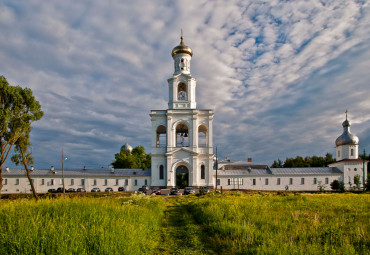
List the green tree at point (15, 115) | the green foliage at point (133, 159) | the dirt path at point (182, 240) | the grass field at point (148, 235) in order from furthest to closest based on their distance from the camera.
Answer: the green foliage at point (133, 159)
the green tree at point (15, 115)
the dirt path at point (182, 240)
the grass field at point (148, 235)

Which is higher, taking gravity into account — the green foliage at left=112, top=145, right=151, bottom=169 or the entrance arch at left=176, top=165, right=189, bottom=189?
the green foliage at left=112, top=145, right=151, bottom=169

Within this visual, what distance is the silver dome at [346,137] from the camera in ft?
149

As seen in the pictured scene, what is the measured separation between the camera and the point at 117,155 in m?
58.9

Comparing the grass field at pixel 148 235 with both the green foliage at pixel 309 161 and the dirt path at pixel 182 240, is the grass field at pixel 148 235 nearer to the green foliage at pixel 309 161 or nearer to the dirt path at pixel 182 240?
the dirt path at pixel 182 240

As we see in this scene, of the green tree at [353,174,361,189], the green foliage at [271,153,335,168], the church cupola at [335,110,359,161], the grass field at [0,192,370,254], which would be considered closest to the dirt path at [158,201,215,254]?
the grass field at [0,192,370,254]

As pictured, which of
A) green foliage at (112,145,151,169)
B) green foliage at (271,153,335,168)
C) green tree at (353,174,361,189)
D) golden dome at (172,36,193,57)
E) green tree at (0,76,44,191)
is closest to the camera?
green tree at (0,76,44,191)

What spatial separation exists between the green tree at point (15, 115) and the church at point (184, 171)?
1852 cm

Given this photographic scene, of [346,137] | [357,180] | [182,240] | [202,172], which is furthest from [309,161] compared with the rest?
[182,240]

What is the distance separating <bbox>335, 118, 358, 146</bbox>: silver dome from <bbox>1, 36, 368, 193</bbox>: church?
0.57 ft

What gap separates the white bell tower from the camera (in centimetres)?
4006

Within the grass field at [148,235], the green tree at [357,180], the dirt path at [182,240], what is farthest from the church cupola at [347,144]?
the dirt path at [182,240]

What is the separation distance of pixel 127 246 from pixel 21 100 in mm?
27329

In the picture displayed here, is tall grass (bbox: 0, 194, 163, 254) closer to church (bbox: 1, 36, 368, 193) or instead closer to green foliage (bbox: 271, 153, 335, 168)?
church (bbox: 1, 36, 368, 193)

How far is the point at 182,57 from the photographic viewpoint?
1761 inches
